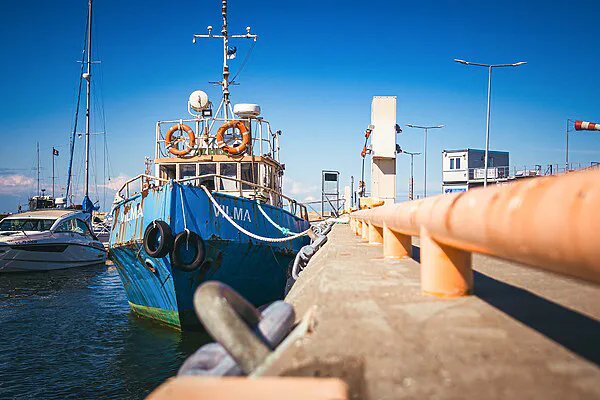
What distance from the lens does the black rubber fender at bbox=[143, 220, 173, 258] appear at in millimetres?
7645

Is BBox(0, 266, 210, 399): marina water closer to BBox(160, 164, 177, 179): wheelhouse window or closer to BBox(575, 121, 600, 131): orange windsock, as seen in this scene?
BBox(160, 164, 177, 179): wheelhouse window

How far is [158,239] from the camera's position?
8.03 metres

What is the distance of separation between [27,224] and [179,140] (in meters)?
10.3

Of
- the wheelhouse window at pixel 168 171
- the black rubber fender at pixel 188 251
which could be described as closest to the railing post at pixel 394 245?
the black rubber fender at pixel 188 251

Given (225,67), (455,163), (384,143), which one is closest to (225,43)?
(225,67)

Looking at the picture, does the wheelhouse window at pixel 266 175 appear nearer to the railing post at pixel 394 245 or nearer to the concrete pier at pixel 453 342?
the railing post at pixel 394 245

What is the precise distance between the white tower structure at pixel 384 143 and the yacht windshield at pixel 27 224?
15555 millimetres

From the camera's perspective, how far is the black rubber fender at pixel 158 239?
764 cm

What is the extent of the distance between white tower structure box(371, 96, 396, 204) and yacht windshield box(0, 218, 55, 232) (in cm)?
1555

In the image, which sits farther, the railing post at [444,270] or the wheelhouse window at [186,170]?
the wheelhouse window at [186,170]

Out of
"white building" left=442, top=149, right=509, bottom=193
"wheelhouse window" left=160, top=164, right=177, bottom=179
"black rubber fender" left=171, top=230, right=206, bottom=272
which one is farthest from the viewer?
"white building" left=442, top=149, right=509, bottom=193

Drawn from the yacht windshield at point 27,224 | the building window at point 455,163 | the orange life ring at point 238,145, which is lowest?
the yacht windshield at point 27,224

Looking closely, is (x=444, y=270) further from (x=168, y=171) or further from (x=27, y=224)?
(x=27, y=224)

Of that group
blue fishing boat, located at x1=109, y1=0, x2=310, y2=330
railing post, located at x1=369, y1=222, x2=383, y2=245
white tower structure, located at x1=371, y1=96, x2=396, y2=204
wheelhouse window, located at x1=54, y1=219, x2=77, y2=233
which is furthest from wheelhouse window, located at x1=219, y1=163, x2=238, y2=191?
wheelhouse window, located at x1=54, y1=219, x2=77, y2=233
